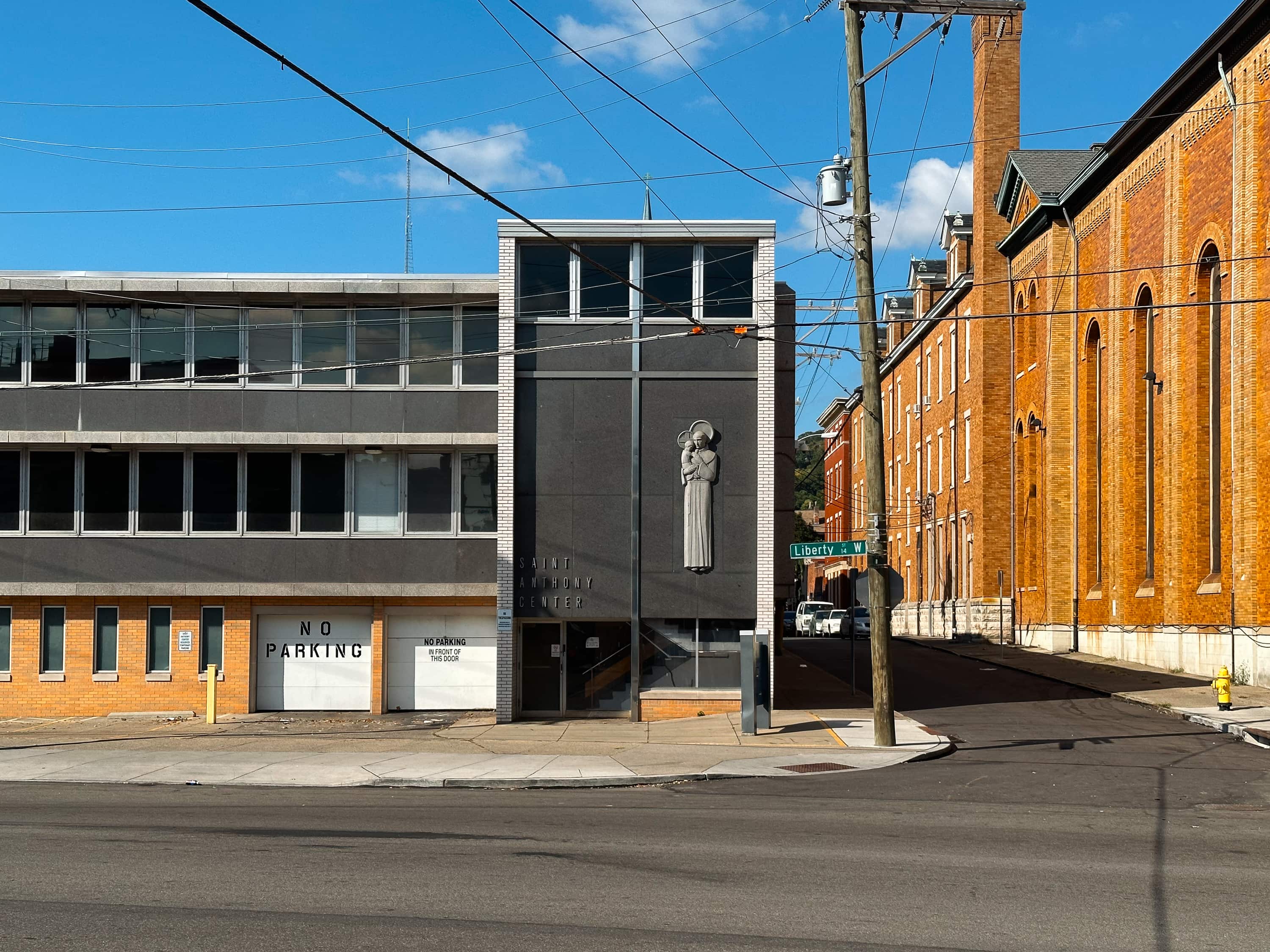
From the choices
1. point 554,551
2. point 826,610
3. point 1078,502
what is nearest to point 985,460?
point 1078,502

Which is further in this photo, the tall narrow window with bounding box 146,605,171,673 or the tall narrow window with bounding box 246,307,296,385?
the tall narrow window with bounding box 146,605,171,673

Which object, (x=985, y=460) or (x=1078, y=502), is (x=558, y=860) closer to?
(x=1078, y=502)

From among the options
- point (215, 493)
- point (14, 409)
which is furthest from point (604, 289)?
point (14, 409)

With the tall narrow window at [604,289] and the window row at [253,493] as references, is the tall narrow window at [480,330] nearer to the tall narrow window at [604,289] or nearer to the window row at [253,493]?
the tall narrow window at [604,289]

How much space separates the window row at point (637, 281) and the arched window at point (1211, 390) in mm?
13608

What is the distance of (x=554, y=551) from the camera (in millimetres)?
23469

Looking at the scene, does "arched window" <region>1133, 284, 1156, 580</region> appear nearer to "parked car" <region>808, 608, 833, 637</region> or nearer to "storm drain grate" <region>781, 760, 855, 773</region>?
"storm drain grate" <region>781, 760, 855, 773</region>

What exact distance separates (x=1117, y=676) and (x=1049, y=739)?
41.5 ft

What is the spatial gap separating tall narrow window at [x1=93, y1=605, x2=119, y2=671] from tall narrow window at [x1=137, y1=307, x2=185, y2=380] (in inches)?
195

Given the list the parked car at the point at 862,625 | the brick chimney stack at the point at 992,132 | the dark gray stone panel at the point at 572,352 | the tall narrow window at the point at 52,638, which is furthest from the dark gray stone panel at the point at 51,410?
the brick chimney stack at the point at 992,132

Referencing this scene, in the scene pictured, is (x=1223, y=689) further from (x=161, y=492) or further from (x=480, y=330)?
(x=161, y=492)

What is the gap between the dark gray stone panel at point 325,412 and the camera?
2500 cm

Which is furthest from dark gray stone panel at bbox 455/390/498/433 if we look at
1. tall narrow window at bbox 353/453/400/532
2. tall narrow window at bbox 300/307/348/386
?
tall narrow window at bbox 300/307/348/386

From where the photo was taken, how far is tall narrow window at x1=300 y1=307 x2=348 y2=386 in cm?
2508
